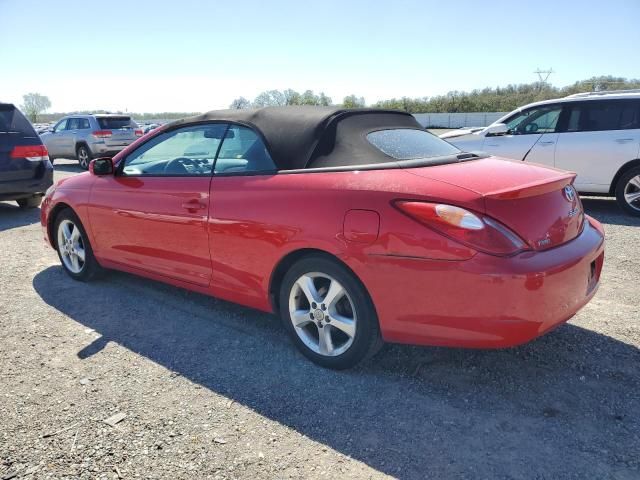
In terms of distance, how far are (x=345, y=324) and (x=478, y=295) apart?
0.78 meters

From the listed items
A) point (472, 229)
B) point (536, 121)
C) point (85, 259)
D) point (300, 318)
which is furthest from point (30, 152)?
point (536, 121)

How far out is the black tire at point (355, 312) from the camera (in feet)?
8.89

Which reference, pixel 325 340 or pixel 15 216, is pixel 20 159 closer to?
pixel 15 216

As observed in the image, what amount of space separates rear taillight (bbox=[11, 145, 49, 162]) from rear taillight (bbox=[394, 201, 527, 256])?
7474 millimetres

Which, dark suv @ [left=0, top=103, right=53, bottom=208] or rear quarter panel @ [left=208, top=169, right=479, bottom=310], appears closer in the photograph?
rear quarter panel @ [left=208, top=169, right=479, bottom=310]

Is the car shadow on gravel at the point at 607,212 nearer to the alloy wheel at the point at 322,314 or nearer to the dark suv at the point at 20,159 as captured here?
the alloy wheel at the point at 322,314

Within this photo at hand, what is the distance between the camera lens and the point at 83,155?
15.6m

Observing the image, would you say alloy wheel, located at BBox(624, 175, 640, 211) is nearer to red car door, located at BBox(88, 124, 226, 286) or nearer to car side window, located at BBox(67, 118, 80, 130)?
red car door, located at BBox(88, 124, 226, 286)

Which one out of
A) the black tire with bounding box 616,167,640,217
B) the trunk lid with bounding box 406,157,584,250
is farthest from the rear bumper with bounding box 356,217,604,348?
the black tire with bounding box 616,167,640,217

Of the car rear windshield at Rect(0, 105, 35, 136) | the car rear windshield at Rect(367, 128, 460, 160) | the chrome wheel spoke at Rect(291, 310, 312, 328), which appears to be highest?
the car rear windshield at Rect(0, 105, 35, 136)

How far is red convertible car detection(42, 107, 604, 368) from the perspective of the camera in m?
2.42

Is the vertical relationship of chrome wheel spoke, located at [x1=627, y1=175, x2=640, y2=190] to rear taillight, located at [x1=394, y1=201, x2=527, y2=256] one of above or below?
below

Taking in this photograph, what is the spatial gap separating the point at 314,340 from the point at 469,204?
4.14 ft

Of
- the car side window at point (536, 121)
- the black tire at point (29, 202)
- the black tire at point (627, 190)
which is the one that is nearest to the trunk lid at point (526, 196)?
the black tire at point (627, 190)
